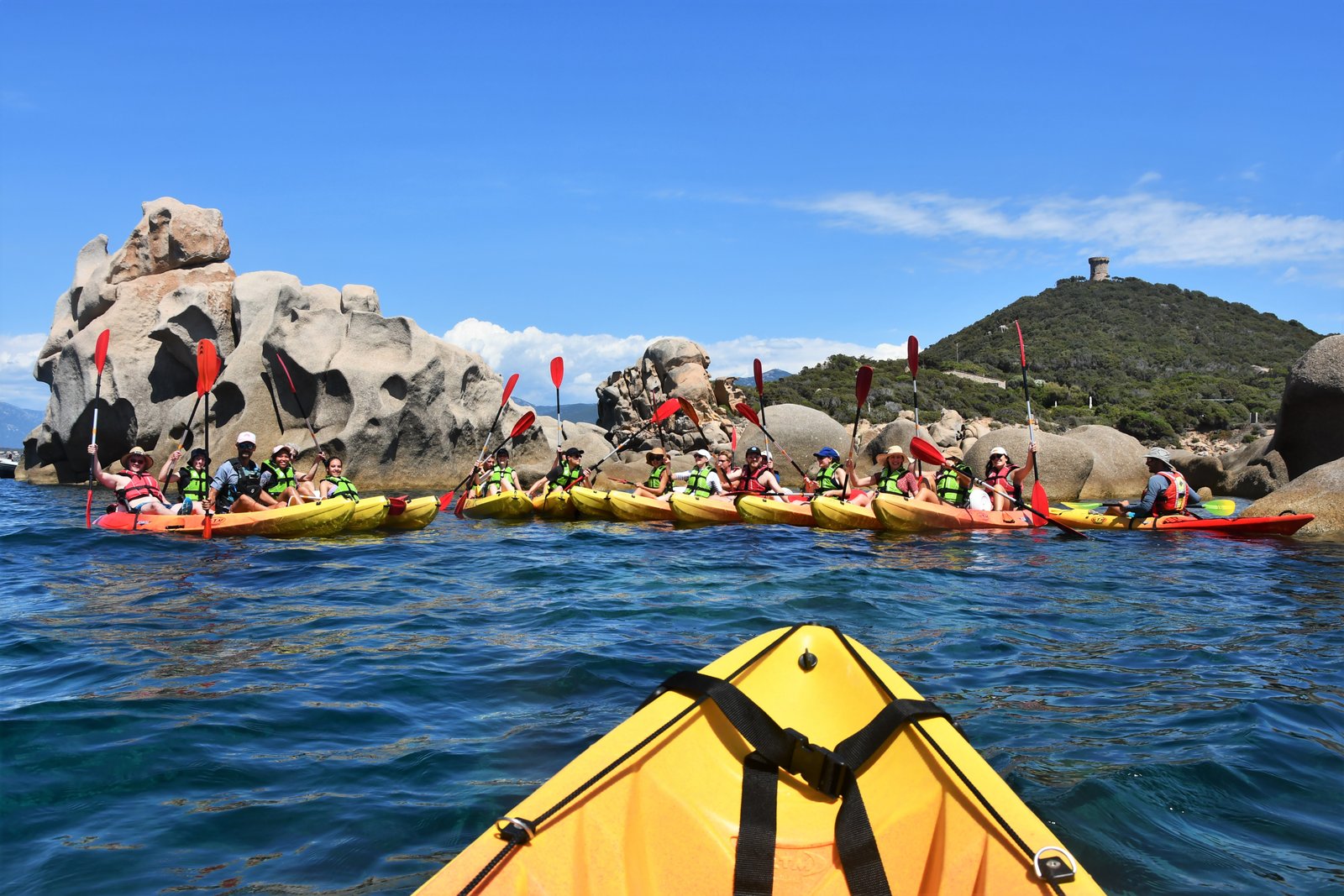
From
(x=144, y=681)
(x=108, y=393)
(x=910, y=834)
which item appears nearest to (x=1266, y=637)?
(x=910, y=834)

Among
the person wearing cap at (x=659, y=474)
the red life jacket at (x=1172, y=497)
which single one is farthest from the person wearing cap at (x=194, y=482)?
the red life jacket at (x=1172, y=497)

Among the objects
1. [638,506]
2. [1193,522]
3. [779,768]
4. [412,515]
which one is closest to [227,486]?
[412,515]

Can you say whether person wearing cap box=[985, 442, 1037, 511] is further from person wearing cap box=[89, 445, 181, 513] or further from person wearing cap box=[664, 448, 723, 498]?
person wearing cap box=[89, 445, 181, 513]

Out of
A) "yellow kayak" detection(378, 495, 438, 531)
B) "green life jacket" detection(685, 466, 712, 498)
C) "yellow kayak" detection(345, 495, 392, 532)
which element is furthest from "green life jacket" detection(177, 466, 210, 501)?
"green life jacket" detection(685, 466, 712, 498)

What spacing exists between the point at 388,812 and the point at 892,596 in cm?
538

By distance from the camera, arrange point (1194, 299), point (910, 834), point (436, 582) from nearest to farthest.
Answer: point (910, 834) → point (436, 582) → point (1194, 299)

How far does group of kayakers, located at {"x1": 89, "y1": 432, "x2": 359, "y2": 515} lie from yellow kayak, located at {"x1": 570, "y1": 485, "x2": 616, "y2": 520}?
323cm

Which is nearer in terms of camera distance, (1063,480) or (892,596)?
(892,596)

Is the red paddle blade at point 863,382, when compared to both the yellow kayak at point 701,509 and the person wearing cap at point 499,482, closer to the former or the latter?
the yellow kayak at point 701,509

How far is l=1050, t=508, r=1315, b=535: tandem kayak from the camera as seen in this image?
11555 mm

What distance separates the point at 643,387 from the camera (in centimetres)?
2700

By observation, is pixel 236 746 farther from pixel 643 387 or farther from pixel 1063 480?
pixel 643 387

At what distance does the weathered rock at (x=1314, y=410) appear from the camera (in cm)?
1485

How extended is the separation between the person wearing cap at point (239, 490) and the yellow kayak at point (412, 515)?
55.6 inches
